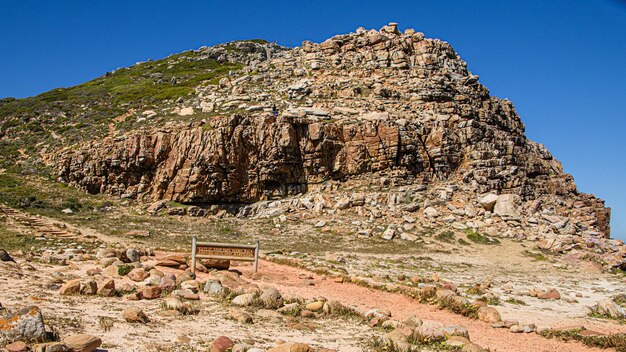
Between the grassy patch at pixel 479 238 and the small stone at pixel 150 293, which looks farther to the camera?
the grassy patch at pixel 479 238

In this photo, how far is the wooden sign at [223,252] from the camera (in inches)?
598

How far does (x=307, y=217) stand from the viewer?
34.0 meters

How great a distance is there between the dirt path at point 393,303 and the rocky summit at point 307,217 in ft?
0.30

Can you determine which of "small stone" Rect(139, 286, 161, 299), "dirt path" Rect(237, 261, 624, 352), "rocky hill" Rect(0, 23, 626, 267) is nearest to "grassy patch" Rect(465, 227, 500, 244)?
"rocky hill" Rect(0, 23, 626, 267)

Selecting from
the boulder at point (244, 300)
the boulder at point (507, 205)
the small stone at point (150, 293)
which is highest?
the boulder at point (507, 205)

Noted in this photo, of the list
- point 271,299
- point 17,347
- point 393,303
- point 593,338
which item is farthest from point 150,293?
point 593,338

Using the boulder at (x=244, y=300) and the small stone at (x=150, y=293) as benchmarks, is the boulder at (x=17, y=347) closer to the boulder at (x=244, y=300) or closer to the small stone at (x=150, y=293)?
the small stone at (x=150, y=293)

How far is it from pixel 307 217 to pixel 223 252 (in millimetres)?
18145

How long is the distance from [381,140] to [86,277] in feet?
97.4

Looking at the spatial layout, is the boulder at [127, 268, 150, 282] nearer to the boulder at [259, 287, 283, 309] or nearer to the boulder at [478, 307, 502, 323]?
the boulder at [259, 287, 283, 309]

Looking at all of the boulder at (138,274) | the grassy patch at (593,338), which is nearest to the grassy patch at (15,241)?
the boulder at (138,274)

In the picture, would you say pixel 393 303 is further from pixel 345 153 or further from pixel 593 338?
pixel 345 153

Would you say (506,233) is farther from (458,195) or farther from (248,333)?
(248,333)

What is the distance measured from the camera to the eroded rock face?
3731 centimetres
